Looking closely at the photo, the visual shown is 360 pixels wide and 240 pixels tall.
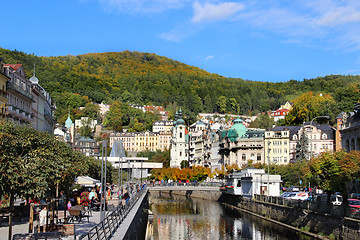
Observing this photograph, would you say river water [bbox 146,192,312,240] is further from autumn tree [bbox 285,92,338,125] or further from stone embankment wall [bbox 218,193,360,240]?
autumn tree [bbox 285,92,338,125]

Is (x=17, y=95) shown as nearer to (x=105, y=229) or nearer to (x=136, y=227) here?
(x=136, y=227)

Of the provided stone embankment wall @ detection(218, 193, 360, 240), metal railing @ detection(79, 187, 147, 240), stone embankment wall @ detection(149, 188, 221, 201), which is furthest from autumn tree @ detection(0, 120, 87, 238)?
stone embankment wall @ detection(149, 188, 221, 201)

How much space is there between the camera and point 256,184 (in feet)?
233

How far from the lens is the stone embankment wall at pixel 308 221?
34031 mm

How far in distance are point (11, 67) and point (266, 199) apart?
113 feet

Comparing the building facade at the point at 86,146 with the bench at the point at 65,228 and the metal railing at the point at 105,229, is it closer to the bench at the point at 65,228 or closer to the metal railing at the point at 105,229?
the metal railing at the point at 105,229

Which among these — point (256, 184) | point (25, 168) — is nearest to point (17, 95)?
point (256, 184)

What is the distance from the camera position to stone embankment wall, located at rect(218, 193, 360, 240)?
34.0 meters

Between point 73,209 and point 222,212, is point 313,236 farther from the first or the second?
point 222,212

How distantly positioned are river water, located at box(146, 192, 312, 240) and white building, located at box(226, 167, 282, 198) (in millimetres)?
4324

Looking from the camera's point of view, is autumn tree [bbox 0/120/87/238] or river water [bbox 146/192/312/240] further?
river water [bbox 146/192/312/240]

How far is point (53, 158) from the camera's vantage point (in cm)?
2395

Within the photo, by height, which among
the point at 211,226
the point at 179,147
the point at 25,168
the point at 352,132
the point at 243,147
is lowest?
the point at 211,226

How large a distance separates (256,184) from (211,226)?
17.0m
